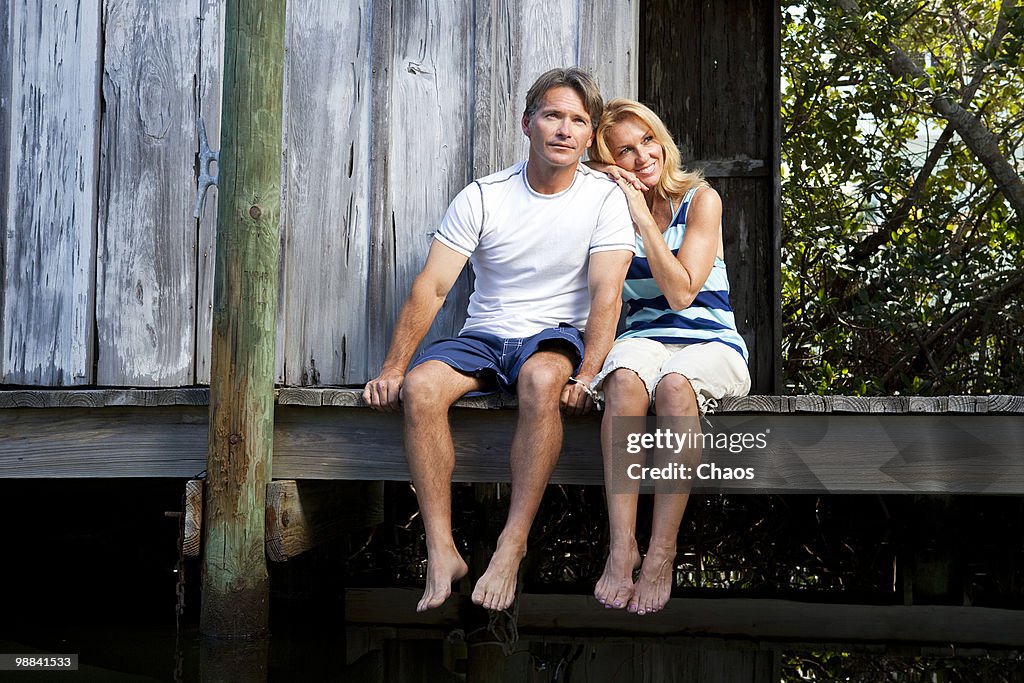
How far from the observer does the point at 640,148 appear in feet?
11.6

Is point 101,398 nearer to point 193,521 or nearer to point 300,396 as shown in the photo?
point 193,521

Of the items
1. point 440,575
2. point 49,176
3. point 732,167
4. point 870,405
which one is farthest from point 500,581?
point 732,167

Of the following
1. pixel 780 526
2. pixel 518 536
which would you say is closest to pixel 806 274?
pixel 780 526

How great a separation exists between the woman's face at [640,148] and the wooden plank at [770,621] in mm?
1554

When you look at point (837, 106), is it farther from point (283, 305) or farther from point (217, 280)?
point (217, 280)

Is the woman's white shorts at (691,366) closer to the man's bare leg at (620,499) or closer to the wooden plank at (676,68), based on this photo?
the man's bare leg at (620,499)

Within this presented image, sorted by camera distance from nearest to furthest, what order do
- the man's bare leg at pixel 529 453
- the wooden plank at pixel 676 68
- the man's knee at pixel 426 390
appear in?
the man's bare leg at pixel 529 453
the man's knee at pixel 426 390
the wooden plank at pixel 676 68

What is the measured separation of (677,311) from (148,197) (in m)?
1.90

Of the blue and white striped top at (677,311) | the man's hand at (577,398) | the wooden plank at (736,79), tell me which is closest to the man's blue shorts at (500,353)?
the man's hand at (577,398)

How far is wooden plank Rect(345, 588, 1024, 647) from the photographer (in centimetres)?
373

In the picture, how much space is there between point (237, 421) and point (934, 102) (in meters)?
4.45

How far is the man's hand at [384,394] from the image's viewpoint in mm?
3100

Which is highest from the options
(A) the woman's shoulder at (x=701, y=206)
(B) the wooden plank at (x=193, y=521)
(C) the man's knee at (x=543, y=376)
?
(A) the woman's shoulder at (x=701, y=206)

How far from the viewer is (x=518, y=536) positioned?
2.92 meters
